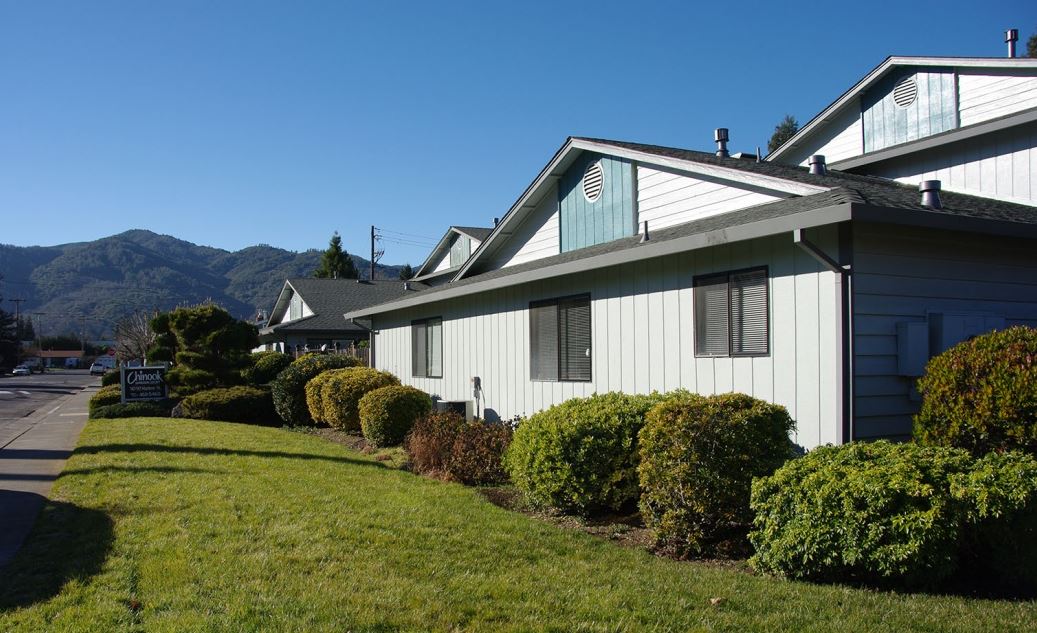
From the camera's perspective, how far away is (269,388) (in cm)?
2241

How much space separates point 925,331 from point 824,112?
866cm

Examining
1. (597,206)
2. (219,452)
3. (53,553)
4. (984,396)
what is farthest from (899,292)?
(219,452)

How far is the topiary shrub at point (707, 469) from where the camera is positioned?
273 inches

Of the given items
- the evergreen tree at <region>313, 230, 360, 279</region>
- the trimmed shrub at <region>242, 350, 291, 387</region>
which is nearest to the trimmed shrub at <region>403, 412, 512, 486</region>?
the trimmed shrub at <region>242, 350, 291, 387</region>

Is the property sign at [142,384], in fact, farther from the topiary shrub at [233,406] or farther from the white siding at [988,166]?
the white siding at [988,166]

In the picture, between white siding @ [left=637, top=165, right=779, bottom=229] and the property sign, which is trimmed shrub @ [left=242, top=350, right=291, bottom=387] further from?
white siding @ [left=637, top=165, right=779, bottom=229]

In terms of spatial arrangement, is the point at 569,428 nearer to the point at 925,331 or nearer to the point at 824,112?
the point at 925,331

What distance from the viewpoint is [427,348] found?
17.5 meters

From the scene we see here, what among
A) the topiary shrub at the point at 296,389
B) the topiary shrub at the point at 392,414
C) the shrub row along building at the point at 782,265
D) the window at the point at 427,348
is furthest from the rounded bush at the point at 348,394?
the topiary shrub at the point at 296,389

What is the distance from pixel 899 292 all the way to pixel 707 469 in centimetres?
283

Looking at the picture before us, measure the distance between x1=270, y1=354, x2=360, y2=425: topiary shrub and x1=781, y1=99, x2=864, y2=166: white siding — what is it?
12.0 meters

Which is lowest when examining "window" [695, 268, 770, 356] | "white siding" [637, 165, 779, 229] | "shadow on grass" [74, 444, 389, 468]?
"shadow on grass" [74, 444, 389, 468]

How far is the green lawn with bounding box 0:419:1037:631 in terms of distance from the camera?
5043mm

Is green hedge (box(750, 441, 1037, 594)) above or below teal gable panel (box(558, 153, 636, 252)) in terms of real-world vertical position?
Result: below
